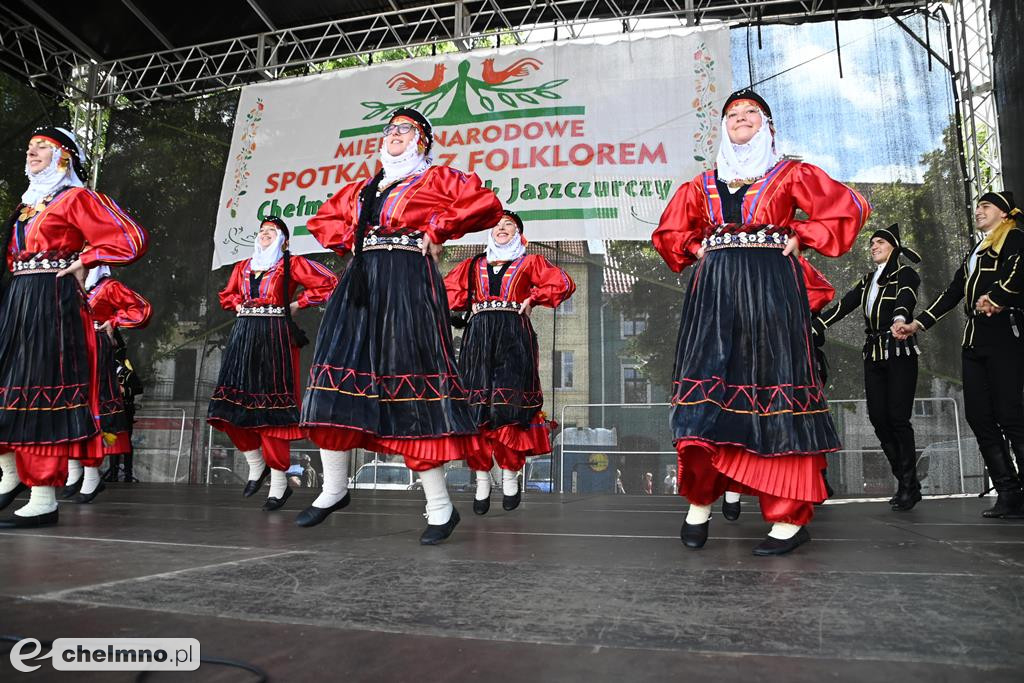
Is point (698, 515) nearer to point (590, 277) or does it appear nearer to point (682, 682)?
point (682, 682)

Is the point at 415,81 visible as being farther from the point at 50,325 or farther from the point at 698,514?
the point at 698,514

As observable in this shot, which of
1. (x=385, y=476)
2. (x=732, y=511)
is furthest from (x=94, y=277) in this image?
(x=732, y=511)

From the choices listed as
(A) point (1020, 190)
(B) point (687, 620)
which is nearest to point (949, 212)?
(A) point (1020, 190)

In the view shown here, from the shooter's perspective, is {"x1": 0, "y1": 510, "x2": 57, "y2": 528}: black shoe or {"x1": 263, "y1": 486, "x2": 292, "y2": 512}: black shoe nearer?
{"x1": 0, "y1": 510, "x2": 57, "y2": 528}: black shoe

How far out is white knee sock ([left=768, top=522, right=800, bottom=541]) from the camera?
2537 millimetres

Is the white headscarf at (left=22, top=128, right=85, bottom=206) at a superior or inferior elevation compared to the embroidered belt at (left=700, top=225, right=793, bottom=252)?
superior

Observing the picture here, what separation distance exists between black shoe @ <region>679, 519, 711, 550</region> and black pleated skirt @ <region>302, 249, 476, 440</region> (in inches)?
32.4

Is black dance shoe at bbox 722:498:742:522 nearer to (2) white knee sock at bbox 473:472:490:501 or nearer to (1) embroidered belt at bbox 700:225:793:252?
(2) white knee sock at bbox 473:472:490:501

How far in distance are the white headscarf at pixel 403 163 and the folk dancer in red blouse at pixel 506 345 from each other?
1.52 metres

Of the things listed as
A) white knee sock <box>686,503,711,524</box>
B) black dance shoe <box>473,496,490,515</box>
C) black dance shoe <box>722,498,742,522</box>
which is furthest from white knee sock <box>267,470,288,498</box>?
white knee sock <box>686,503,711,524</box>

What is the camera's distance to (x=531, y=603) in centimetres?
153
